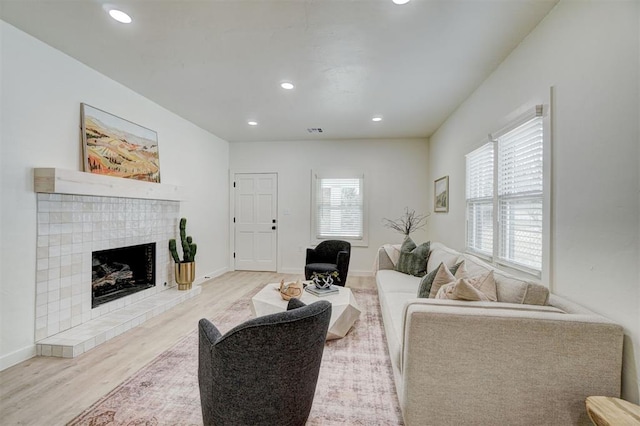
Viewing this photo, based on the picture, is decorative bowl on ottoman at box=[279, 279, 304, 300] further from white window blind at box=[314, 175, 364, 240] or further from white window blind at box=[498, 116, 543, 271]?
white window blind at box=[314, 175, 364, 240]

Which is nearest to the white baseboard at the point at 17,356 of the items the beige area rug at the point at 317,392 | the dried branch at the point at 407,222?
the beige area rug at the point at 317,392

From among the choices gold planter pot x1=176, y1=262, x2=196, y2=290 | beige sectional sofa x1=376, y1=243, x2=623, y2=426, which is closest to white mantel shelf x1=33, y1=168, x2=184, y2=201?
gold planter pot x1=176, y1=262, x2=196, y2=290

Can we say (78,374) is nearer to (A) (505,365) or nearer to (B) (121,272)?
(B) (121,272)

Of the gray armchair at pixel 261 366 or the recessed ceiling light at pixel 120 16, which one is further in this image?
the recessed ceiling light at pixel 120 16

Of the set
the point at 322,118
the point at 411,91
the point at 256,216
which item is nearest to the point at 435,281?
the point at 411,91

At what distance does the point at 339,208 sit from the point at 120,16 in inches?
170

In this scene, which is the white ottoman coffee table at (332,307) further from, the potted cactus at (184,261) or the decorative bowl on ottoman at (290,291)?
the potted cactus at (184,261)

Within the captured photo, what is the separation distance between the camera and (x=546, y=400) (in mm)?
1460

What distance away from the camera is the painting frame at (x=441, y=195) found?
14.7 ft

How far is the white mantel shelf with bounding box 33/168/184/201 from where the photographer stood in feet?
8.14

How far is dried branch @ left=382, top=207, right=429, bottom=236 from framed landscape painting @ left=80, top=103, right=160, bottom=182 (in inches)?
156

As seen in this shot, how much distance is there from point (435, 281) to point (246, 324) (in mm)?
1518

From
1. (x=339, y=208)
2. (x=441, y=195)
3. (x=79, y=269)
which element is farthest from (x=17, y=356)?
(x=441, y=195)

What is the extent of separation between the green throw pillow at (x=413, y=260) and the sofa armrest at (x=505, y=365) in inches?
90.8
